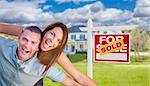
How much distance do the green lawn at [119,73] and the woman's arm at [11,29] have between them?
1.63ft

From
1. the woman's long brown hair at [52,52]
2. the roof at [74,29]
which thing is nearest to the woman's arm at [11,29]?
the woman's long brown hair at [52,52]

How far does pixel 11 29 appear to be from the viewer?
398cm

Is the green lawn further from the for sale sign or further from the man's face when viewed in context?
the man's face

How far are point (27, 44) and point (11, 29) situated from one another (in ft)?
0.91

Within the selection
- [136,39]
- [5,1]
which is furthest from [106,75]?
[5,1]

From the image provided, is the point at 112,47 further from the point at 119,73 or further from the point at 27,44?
the point at 27,44

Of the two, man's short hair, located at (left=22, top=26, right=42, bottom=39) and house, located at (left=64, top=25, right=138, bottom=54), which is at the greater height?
man's short hair, located at (left=22, top=26, right=42, bottom=39)

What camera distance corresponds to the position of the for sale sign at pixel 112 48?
12.1 feet

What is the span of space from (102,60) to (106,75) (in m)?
0.13

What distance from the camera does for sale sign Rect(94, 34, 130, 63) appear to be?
368 cm

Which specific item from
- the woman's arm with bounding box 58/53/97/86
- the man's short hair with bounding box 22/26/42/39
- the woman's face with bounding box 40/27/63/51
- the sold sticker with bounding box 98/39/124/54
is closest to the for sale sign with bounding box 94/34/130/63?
the sold sticker with bounding box 98/39/124/54

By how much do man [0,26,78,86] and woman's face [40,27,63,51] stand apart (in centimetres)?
5

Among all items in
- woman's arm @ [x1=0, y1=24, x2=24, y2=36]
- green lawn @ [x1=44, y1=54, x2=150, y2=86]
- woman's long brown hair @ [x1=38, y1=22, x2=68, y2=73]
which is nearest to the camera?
green lawn @ [x1=44, y1=54, x2=150, y2=86]

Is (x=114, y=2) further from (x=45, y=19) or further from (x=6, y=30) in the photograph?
(x=6, y=30)
